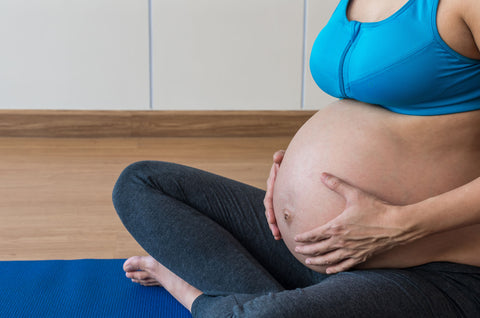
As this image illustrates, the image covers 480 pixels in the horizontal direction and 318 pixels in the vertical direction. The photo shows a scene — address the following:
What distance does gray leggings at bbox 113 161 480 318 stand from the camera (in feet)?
2.48

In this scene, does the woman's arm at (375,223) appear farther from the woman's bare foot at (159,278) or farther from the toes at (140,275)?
the toes at (140,275)

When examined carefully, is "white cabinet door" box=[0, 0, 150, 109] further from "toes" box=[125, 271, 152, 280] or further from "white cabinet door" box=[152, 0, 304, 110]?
"toes" box=[125, 271, 152, 280]

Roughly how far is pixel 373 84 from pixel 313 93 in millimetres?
2125

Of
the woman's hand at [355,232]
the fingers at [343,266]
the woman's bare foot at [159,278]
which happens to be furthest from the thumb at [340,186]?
the woman's bare foot at [159,278]

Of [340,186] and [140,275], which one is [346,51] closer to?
[340,186]

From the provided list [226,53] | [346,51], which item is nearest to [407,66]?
Answer: [346,51]

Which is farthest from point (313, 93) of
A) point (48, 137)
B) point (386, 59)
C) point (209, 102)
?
point (386, 59)

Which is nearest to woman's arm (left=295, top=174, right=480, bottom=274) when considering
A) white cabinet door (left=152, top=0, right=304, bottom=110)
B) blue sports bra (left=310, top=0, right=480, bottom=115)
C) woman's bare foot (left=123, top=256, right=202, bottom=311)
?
blue sports bra (left=310, top=0, right=480, bottom=115)

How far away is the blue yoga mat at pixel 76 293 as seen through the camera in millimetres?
1100

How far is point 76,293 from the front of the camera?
1.17m

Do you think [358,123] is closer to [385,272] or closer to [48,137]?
[385,272]

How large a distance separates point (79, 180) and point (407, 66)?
5.25 feet

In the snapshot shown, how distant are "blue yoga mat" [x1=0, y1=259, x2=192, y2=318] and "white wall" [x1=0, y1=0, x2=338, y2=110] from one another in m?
1.63

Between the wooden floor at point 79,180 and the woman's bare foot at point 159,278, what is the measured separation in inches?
9.6
